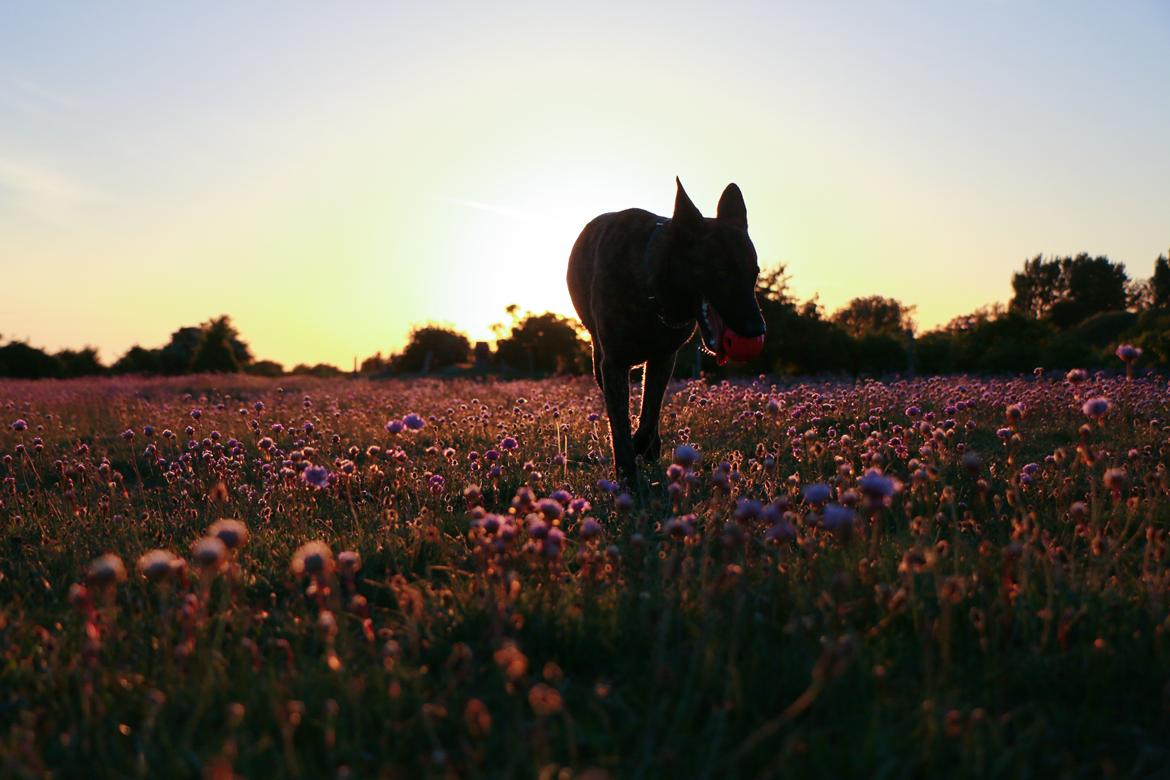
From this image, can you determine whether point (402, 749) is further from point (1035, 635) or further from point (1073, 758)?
point (1035, 635)

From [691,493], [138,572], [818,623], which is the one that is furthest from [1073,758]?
[138,572]

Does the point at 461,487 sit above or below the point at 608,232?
below

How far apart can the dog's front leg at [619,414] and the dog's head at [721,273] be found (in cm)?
94

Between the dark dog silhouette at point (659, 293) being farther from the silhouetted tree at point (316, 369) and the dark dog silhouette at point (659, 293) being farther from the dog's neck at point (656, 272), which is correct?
the silhouetted tree at point (316, 369)

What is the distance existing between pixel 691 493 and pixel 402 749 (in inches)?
143

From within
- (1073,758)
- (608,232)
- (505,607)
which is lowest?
(1073,758)

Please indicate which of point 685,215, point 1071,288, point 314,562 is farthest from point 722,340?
point 1071,288

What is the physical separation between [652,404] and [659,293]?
1467mm

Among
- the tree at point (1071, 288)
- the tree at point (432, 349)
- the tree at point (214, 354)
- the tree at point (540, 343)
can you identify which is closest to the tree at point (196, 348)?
the tree at point (214, 354)

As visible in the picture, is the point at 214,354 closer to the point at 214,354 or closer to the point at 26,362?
the point at 214,354

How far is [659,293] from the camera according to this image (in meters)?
5.84

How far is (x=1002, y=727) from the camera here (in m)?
2.36

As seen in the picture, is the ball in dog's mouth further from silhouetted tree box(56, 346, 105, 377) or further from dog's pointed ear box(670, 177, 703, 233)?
silhouetted tree box(56, 346, 105, 377)

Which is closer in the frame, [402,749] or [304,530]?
[402,749]
